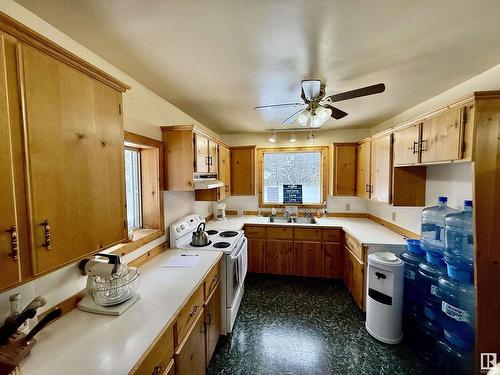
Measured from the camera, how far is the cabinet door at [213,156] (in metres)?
2.65

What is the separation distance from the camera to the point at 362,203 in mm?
3670

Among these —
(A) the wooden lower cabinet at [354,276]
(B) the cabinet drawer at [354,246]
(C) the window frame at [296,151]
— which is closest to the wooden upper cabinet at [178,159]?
(C) the window frame at [296,151]

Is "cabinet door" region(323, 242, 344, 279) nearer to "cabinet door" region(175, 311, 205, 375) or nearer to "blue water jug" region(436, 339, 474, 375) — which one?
"blue water jug" region(436, 339, 474, 375)

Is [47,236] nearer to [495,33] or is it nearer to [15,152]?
[15,152]

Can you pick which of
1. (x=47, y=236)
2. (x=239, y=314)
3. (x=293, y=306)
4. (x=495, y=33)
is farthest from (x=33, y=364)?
(x=495, y=33)

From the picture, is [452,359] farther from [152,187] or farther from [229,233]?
[152,187]

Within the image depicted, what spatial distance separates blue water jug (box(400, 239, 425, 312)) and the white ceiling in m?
1.63

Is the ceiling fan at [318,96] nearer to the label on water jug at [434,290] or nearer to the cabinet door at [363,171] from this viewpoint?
the cabinet door at [363,171]

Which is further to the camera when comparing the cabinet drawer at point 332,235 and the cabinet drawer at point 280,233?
the cabinet drawer at point 280,233

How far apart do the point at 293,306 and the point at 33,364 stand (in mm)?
2416

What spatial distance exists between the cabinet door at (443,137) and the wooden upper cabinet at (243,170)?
93.2 inches

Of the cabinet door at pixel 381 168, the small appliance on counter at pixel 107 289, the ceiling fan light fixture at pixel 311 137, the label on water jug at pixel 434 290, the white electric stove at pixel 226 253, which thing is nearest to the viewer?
the small appliance on counter at pixel 107 289

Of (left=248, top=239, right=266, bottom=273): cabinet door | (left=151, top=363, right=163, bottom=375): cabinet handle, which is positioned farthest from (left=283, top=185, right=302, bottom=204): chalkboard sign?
(left=151, top=363, right=163, bottom=375): cabinet handle

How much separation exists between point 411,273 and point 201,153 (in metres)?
2.61
